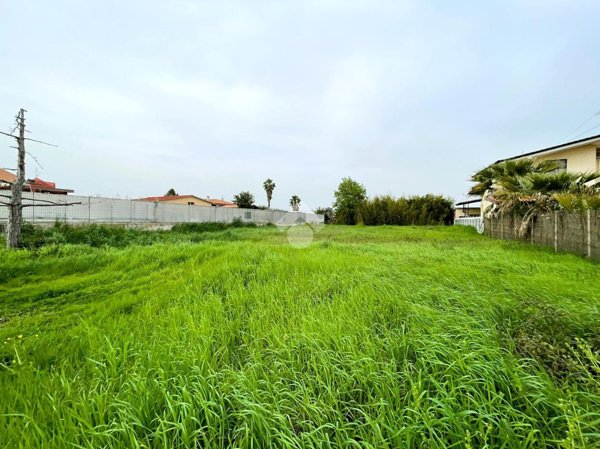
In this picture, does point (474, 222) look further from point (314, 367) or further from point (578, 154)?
point (314, 367)

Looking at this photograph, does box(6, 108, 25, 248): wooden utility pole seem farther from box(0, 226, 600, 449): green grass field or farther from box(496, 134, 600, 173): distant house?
box(496, 134, 600, 173): distant house

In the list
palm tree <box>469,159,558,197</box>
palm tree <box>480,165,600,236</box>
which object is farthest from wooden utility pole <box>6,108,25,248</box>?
palm tree <box>469,159,558,197</box>

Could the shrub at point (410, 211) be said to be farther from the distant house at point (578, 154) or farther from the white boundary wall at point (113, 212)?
the white boundary wall at point (113, 212)

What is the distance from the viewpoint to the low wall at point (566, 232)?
17.3 feet

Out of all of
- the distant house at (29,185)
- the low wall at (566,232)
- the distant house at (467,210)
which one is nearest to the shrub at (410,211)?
the distant house at (467,210)

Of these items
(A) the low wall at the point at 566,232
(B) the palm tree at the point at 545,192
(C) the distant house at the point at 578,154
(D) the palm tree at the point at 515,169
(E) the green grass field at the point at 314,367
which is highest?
(C) the distant house at the point at 578,154

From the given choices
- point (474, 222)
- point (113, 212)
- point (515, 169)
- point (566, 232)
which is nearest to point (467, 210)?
point (474, 222)

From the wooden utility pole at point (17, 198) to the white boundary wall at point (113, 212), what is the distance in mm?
312

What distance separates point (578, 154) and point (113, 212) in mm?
24200

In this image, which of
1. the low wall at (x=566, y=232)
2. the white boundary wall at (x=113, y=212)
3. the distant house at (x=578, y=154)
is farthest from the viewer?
the distant house at (x=578, y=154)

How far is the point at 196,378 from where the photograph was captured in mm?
1616

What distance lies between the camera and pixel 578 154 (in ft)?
43.6

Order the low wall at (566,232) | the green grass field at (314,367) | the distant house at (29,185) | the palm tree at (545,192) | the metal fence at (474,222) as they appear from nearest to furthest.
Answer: the green grass field at (314,367), the low wall at (566,232), the palm tree at (545,192), the distant house at (29,185), the metal fence at (474,222)

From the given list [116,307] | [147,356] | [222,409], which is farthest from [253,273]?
[222,409]
